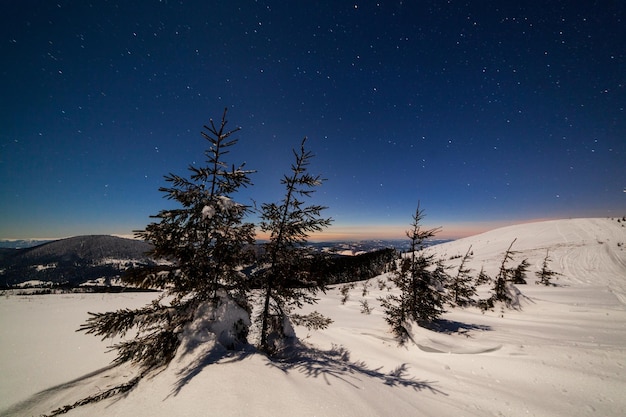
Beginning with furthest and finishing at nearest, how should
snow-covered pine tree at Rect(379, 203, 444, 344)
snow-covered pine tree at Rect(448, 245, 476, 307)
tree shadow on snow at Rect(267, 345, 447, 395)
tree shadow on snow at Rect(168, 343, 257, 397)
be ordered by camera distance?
1. snow-covered pine tree at Rect(448, 245, 476, 307)
2. snow-covered pine tree at Rect(379, 203, 444, 344)
3. tree shadow on snow at Rect(267, 345, 447, 395)
4. tree shadow on snow at Rect(168, 343, 257, 397)

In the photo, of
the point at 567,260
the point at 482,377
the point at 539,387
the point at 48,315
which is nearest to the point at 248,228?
the point at 482,377

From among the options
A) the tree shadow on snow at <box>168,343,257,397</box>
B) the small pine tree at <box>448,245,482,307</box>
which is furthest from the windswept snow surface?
the small pine tree at <box>448,245,482,307</box>

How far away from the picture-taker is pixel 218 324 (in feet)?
21.2

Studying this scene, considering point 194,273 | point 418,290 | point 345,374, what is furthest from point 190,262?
point 418,290

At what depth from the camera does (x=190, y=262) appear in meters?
6.32

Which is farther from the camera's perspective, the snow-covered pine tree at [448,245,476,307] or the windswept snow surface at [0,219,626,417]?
the snow-covered pine tree at [448,245,476,307]

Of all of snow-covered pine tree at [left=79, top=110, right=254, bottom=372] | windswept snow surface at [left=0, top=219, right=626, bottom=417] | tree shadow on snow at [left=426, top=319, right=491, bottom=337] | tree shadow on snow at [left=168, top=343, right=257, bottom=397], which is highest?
snow-covered pine tree at [left=79, top=110, right=254, bottom=372]

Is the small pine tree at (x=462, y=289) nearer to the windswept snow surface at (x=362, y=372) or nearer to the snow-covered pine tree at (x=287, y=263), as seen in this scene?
the windswept snow surface at (x=362, y=372)

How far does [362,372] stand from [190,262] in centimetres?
585

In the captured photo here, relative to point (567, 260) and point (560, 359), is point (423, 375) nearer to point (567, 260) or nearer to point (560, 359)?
point (560, 359)

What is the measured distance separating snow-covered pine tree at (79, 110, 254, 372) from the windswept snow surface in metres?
0.80

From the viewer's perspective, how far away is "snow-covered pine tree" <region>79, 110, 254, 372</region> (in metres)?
5.84

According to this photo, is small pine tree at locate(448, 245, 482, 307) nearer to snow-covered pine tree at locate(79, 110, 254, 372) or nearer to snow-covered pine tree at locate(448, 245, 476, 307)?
snow-covered pine tree at locate(448, 245, 476, 307)

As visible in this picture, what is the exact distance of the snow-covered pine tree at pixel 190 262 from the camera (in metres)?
5.84
